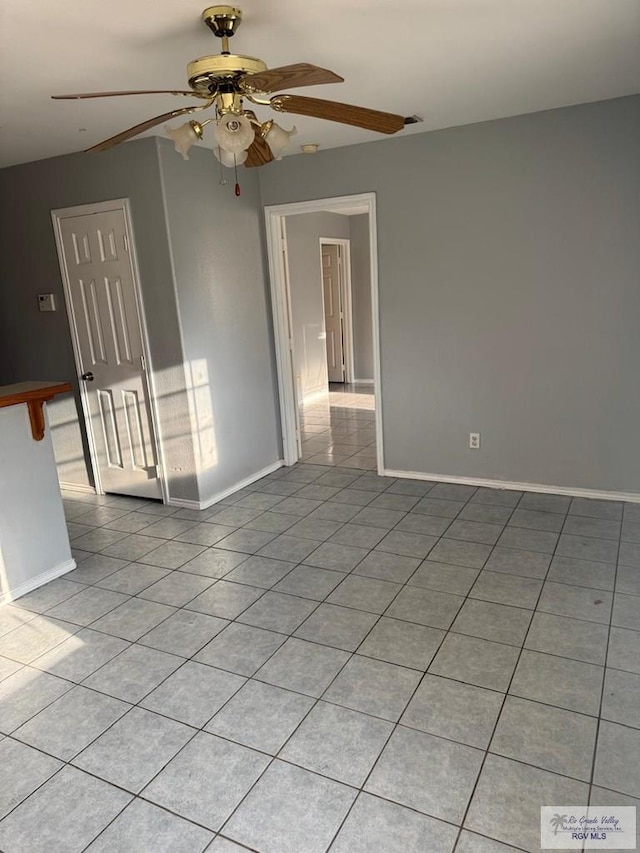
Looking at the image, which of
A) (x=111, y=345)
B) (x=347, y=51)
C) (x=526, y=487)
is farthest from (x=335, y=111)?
(x=526, y=487)

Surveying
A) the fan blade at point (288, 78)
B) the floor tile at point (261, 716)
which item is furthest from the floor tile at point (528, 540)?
the fan blade at point (288, 78)

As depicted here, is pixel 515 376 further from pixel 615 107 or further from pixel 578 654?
pixel 578 654

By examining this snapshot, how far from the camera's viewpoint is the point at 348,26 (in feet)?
7.26

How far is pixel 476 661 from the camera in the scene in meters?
2.31

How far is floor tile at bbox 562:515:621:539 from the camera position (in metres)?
3.36

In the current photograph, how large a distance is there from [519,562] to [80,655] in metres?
2.18

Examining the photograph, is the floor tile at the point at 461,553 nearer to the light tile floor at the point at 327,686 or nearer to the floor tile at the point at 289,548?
the light tile floor at the point at 327,686

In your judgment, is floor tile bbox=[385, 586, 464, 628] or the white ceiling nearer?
the white ceiling

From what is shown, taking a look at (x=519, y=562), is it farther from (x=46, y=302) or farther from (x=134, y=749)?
(x=46, y=302)

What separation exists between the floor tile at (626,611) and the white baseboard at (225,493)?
1.54 meters

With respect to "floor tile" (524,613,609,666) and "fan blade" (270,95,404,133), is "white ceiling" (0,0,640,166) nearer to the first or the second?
"fan blade" (270,95,404,133)

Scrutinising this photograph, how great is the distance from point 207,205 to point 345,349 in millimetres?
4642

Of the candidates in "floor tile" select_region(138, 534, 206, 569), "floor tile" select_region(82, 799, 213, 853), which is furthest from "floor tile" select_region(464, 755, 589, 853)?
"floor tile" select_region(138, 534, 206, 569)

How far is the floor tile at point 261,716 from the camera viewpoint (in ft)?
6.49
